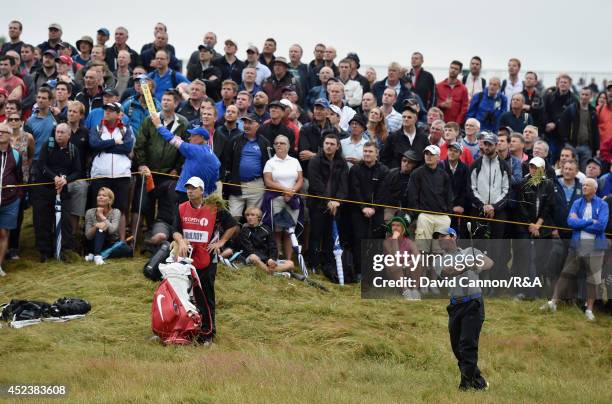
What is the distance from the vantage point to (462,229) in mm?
18734

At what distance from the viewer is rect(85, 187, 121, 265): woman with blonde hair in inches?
696

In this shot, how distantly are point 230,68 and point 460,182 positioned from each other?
6.11 m

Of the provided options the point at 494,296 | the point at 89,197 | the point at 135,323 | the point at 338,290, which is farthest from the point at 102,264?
the point at 494,296

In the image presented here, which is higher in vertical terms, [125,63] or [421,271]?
[125,63]

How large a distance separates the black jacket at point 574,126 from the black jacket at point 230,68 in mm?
6793

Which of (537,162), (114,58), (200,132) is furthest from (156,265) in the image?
(114,58)

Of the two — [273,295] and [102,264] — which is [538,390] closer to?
[273,295]

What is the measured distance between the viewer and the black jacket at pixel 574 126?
22.0 metres

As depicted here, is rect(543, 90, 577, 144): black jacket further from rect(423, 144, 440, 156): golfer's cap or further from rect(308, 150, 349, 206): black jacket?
rect(308, 150, 349, 206): black jacket

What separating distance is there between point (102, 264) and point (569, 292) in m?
7.95

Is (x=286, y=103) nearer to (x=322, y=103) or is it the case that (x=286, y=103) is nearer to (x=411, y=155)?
(x=322, y=103)

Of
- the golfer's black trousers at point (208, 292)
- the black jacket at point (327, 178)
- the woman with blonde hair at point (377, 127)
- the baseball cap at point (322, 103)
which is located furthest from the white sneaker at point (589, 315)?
the golfer's black trousers at point (208, 292)

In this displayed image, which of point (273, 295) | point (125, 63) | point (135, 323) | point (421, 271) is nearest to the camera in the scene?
point (135, 323)

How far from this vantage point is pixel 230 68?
22.4 meters
